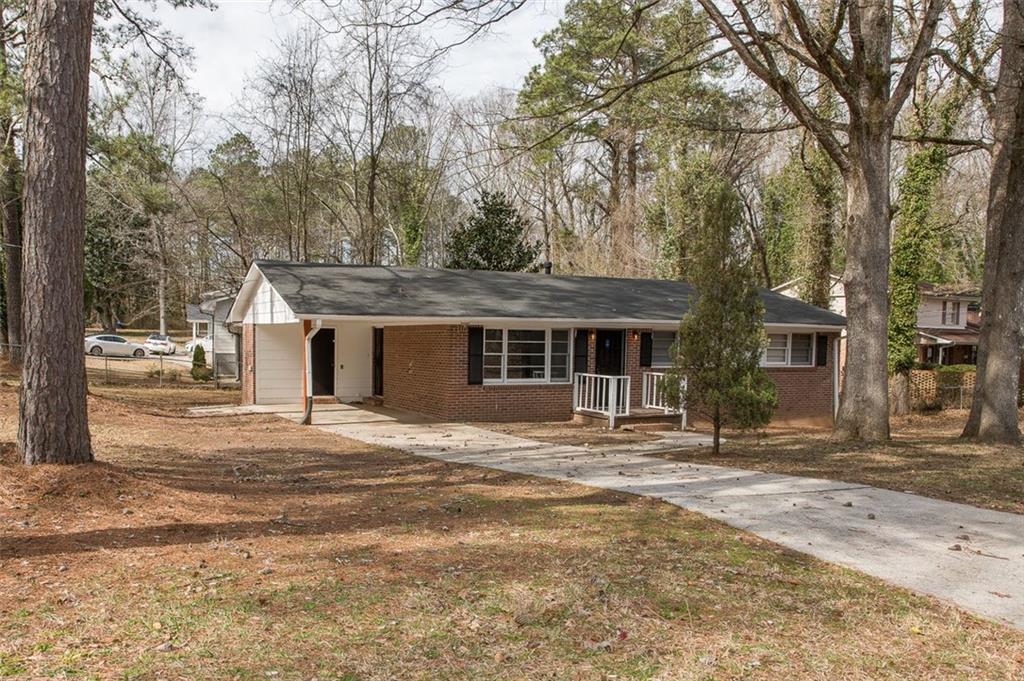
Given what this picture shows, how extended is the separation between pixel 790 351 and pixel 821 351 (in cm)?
96

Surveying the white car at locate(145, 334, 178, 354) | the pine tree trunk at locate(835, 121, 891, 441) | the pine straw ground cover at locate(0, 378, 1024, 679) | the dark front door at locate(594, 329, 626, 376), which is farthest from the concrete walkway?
the white car at locate(145, 334, 178, 354)

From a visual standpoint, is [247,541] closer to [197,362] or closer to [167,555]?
[167,555]

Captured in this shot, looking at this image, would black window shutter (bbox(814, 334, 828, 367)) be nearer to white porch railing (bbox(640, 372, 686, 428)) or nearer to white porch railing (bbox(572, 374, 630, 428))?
white porch railing (bbox(640, 372, 686, 428))

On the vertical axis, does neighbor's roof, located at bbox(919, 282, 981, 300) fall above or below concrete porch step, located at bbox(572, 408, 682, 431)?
above

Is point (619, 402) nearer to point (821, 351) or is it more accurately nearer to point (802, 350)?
point (802, 350)

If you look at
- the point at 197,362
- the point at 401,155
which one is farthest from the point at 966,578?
the point at 197,362

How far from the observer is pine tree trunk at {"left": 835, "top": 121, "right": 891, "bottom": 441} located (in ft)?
38.9

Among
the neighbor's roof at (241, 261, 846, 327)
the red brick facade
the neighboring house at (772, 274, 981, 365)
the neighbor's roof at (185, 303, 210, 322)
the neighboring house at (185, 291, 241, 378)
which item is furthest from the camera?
the neighbor's roof at (185, 303, 210, 322)

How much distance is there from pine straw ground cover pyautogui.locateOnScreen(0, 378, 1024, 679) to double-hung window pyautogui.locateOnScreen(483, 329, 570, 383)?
27.0ft

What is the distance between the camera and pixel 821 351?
18703 millimetres

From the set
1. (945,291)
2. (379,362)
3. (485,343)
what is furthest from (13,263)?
(945,291)

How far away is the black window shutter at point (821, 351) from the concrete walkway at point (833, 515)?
8.56 meters

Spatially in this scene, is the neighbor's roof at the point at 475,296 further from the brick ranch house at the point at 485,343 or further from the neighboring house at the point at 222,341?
the neighboring house at the point at 222,341

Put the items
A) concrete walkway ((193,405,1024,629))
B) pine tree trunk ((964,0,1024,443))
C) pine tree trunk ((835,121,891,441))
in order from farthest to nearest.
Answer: pine tree trunk ((964,0,1024,443)), pine tree trunk ((835,121,891,441)), concrete walkway ((193,405,1024,629))
